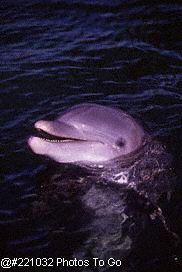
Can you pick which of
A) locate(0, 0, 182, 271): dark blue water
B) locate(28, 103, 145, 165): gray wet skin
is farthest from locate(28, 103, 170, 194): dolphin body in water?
locate(0, 0, 182, 271): dark blue water

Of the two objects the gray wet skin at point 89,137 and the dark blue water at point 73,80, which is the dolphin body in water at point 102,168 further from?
the dark blue water at point 73,80

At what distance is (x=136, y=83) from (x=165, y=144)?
8.91 ft

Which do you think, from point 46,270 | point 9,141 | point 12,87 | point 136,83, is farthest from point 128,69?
point 46,270

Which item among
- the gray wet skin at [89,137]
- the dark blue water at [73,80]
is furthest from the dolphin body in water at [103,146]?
the dark blue water at [73,80]

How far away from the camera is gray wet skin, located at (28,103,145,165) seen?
6723 mm

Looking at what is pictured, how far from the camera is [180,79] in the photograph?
10625 mm

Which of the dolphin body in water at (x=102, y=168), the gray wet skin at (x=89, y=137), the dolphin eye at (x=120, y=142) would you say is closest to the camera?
the dolphin body in water at (x=102, y=168)

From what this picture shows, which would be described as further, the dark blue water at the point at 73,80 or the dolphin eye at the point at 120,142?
the dolphin eye at the point at 120,142

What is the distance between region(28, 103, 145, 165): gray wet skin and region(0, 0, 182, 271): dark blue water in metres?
0.73

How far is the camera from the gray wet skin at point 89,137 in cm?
672

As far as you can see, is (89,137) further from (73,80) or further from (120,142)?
(73,80)

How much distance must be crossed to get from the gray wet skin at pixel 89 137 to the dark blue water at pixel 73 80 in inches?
28.9

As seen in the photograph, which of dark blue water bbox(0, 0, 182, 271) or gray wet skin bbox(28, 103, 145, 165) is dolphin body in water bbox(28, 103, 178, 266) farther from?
dark blue water bbox(0, 0, 182, 271)

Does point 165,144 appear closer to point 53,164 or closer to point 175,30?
point 53,164
